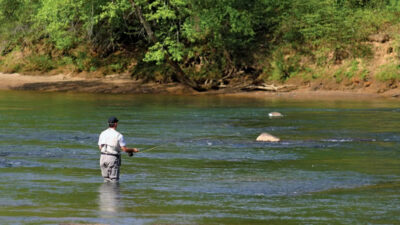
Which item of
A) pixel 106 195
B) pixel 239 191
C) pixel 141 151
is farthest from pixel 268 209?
pixel 141 151

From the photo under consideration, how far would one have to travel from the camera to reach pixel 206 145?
2066 centimetres

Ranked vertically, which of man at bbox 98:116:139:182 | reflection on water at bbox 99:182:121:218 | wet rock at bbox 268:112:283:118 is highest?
man at bbox 98:116:139:182

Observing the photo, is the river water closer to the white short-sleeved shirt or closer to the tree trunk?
the white short-sleeved shirt

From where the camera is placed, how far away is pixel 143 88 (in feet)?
133

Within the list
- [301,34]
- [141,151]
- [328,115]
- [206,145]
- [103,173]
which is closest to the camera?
[103,173]

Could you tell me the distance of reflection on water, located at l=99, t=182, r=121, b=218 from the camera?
40.6 feet

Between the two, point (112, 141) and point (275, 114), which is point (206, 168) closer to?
point (112, 141)

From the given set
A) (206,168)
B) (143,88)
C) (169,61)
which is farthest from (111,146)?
(143,88)

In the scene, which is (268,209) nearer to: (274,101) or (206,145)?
(206,145)

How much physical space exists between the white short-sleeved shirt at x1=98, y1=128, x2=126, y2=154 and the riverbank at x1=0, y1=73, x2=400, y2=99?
23435 mm

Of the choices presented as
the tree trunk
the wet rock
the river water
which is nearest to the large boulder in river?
the river water

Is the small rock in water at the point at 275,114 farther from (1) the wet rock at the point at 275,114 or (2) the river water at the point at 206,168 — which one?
(2) the river water at the point at 206,168

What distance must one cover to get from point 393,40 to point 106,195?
2824 cm

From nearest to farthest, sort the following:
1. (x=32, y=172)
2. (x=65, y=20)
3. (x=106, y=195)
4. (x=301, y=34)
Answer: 1. (x=106, y=195)
2. (x=32, y=172)
3. (x=65, y=20)
4. (x=301, y=34)
